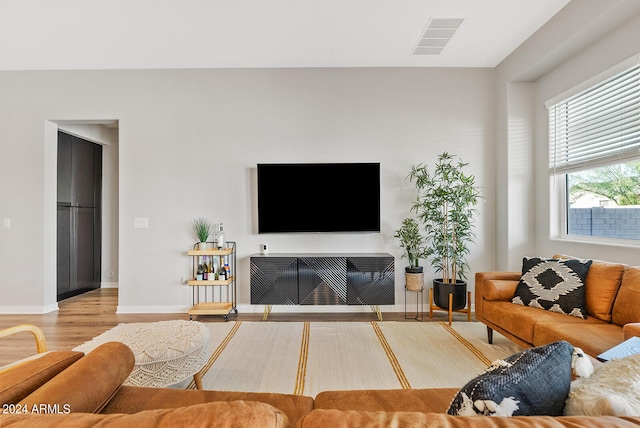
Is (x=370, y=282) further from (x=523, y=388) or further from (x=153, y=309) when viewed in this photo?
(x=523, y=388)

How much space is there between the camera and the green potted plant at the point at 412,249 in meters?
3.81

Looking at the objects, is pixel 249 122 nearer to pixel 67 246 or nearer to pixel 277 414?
pixel 67 246

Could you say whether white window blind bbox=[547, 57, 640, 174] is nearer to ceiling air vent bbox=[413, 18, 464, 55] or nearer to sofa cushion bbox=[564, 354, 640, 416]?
ceiling air vent bbox=[413, 18, 464, 55]

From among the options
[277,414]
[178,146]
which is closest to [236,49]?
[178,146]

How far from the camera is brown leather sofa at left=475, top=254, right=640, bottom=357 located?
2.01 meters

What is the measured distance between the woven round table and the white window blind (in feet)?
11.2

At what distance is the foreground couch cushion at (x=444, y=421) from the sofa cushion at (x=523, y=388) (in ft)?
0.40

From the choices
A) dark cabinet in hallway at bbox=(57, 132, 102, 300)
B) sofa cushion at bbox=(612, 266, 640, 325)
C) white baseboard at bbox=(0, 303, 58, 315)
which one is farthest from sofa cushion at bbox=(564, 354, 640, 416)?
dark cabinet in hallway at bbox=(57, 132, 102, 300)

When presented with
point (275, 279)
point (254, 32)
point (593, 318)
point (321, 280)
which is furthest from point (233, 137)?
point (593, 318)

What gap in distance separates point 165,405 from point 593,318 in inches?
105

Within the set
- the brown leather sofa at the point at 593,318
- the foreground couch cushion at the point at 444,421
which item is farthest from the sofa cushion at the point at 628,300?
the foreground couch cushion at the point at 444,421

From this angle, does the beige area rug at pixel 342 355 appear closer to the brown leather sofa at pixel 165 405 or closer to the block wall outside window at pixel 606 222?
the brown leather sofa at pixel 165 405

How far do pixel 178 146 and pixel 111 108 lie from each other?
930mm

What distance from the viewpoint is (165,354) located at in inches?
77.0
